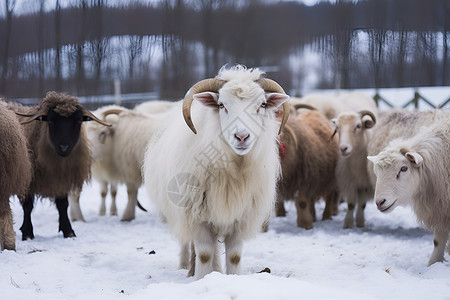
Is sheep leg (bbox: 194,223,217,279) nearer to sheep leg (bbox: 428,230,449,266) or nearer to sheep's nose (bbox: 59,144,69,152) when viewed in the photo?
sheep leg (bbox: 428,230,449,266)

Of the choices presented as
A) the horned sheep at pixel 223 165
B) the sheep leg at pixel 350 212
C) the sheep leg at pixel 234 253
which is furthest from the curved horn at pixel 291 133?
the sheep leg at pixel 234 253

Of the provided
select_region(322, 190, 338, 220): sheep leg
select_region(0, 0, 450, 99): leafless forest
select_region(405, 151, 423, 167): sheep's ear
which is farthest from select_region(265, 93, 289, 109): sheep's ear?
select_region(322, 190, 338, 220): sheep leg

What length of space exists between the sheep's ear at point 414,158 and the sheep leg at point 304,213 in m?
2.90

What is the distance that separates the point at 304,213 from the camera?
8516 mm

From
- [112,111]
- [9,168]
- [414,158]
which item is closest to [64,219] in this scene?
[9,168]

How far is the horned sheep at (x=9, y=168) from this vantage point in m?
5.70

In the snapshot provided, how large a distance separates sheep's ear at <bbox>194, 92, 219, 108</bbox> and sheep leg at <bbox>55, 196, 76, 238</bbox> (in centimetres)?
373

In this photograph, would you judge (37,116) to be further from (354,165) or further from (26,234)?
(354,165)

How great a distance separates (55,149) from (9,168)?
1537mm

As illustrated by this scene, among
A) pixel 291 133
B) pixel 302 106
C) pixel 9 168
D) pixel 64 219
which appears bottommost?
pixel 64 219

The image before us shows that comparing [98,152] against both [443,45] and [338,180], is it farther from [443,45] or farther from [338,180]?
[443,45]

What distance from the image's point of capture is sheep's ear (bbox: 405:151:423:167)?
5.71 meters

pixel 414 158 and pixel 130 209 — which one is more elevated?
pixel 414 158

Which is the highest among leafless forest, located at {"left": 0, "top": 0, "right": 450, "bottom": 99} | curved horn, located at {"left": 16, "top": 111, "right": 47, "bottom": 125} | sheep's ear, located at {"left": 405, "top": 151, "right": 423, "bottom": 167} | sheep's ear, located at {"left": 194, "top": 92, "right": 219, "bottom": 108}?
leafless forest, located at {"left": 0, "top": 0, "right": 450, "bottom": 99}
